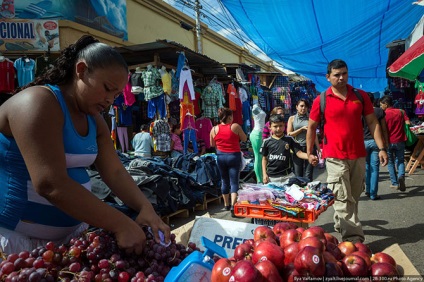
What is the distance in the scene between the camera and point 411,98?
37.7 ft

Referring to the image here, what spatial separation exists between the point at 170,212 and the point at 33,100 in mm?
4339

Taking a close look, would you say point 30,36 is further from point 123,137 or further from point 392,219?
point 392,219

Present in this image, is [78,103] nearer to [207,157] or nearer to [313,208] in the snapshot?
[313,208]

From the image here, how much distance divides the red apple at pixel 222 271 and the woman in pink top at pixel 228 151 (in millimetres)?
4707

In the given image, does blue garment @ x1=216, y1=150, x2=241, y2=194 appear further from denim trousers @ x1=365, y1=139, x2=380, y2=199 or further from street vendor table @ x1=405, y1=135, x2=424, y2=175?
street vendor table @ x1=405, y1=135, x2=424, y2=175

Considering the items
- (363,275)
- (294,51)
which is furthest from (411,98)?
(363,275)

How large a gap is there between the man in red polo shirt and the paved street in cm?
60

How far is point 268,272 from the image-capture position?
3.84 feet

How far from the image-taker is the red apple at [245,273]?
1.09 m

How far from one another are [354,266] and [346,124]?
296 centimetres

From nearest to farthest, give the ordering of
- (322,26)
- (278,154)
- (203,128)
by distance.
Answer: (278,154), (322,26), (203,128)

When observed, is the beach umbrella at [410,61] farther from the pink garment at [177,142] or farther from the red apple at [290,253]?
the pink garment at [177,142]

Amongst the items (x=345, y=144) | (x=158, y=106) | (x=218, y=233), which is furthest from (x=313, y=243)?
(x=158, y=106)

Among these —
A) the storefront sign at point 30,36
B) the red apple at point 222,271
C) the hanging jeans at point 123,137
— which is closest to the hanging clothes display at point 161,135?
the hanging jeans at point 123,137
